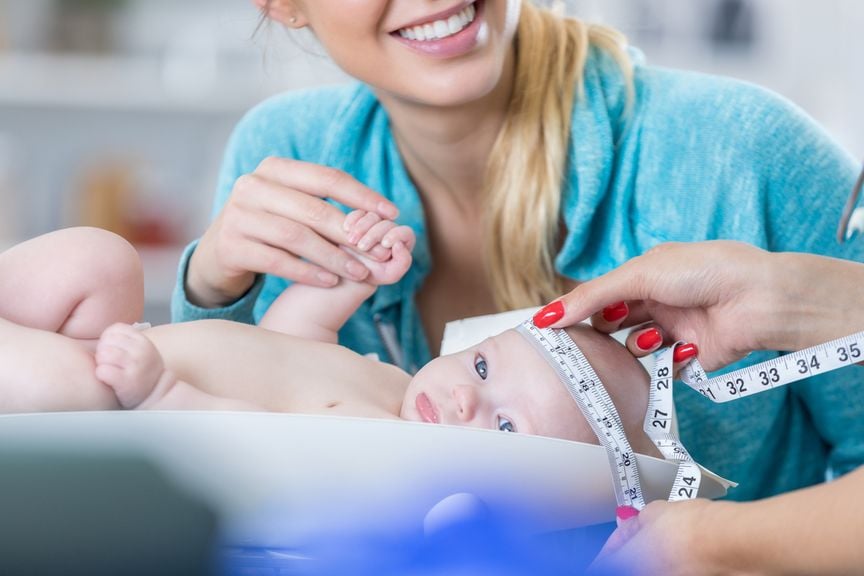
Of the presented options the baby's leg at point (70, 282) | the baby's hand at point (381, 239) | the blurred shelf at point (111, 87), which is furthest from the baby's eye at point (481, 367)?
the blurred shelf at point (111, 87)

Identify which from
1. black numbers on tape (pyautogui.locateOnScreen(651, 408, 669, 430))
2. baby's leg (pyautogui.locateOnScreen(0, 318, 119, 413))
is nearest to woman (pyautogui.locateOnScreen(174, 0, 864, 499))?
black numbers on tape (pyautogui.locateOnScreen(651, 408, 669, 430))

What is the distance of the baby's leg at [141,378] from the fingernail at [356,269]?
0.38m

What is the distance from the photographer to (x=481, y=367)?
3.90ft

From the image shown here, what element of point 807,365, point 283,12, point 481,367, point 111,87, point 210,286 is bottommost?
point 111,87

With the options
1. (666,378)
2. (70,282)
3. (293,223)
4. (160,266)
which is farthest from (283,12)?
(160,266)

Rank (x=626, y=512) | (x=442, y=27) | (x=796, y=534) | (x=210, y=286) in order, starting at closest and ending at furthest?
(x=796, y=534), (x=626, y=512), (x=442, y=27), (x=210, y=286)

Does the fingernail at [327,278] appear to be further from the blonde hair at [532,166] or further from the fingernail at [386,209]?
the blonde hair at [532,166]

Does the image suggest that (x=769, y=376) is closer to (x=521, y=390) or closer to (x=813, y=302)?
(x=813, y=302)

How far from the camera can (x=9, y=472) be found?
0.70 m

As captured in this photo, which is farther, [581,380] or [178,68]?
[178,68]

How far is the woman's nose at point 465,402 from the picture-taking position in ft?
3.68

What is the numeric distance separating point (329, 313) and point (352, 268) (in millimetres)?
84

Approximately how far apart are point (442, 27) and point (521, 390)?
575 millimetres

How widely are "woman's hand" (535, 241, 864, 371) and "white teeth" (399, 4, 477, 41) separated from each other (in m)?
0.52
